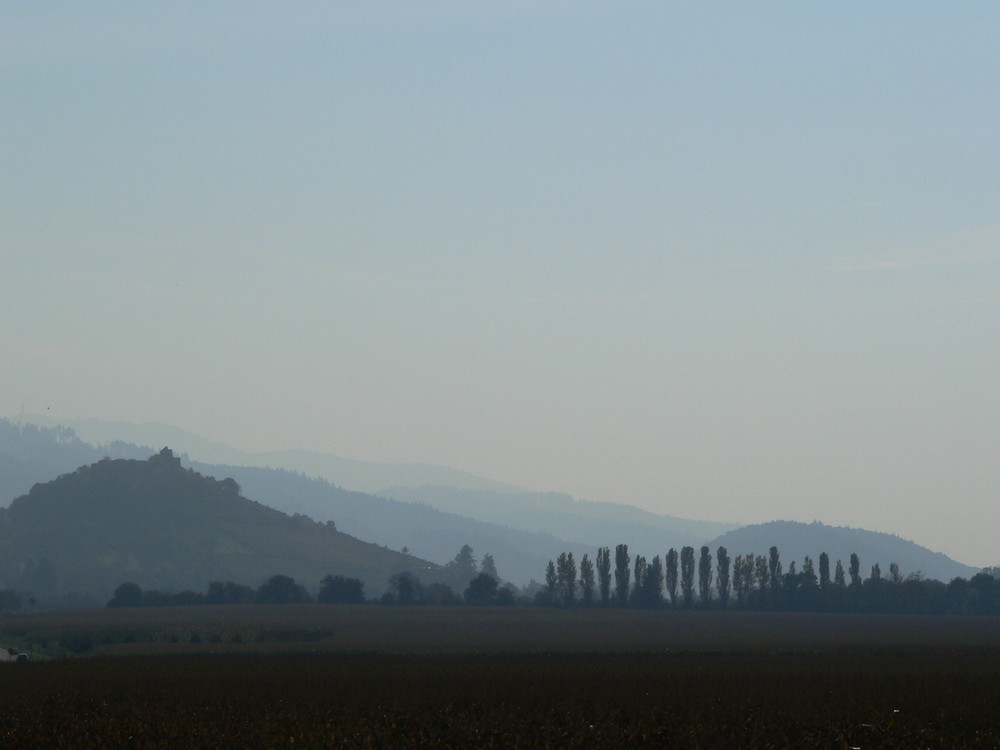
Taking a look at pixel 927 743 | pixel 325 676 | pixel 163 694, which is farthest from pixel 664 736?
pixel 325 676

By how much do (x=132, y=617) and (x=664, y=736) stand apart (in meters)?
159

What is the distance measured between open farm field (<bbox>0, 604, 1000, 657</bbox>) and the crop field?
108 cm

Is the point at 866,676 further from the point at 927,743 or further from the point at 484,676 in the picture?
the point at 927,743

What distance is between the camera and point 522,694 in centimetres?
5919

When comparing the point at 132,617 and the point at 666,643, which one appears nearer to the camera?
the point at 666,643

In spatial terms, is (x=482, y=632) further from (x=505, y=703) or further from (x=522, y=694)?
(x=505, y=703)

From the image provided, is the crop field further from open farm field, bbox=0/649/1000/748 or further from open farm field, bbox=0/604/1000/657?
open farm field, bbox=0/604/1000/657

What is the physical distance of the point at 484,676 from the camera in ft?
229

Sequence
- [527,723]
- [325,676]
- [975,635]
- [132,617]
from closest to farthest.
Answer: [527,723]
[325,676]
[975,635]
[132,617]

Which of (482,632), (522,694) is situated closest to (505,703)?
(522,694)

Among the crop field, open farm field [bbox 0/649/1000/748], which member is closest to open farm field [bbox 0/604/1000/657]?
the crop field

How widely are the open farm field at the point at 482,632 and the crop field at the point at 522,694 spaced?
1.08m

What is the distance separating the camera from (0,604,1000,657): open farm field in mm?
116938

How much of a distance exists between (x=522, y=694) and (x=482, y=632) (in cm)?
9083
